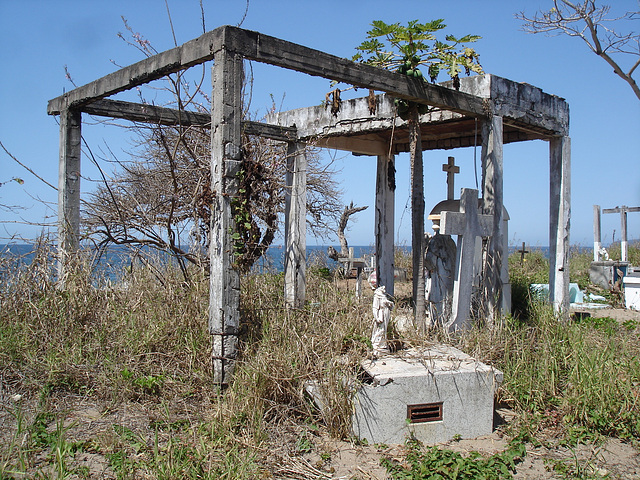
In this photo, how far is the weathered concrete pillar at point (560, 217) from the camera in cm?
856

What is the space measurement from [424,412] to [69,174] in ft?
17.6

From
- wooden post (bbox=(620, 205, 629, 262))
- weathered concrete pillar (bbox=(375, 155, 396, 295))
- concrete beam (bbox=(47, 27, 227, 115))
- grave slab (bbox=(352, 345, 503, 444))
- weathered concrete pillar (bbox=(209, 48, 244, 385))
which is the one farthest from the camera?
wooden post (bbox=(620, 205, 629, 262))

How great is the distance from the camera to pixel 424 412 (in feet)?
15.8

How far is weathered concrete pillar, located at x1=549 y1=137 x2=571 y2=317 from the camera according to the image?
856 cm

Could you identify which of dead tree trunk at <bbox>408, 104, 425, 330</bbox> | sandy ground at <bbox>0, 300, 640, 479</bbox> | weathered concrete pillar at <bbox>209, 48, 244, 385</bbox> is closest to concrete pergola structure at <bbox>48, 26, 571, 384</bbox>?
weathered concrete pillar at <bbox>209, 48, 244, 385</bbox>

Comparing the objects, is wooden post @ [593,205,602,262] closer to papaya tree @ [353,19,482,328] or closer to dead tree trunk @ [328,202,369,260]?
dead tree trunk @ [328,202,369,260]

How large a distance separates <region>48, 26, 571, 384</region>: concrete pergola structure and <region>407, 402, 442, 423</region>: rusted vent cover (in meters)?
1.68

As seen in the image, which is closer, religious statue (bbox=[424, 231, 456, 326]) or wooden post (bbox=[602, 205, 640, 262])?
religious statue (bbox=[424, 231, 456, 326])

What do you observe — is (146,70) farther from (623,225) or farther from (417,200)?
(623,225)

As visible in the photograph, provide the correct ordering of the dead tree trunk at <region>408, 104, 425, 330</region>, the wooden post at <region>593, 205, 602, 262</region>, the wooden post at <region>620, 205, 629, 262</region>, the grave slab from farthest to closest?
1. the wooden post at <region>593, 205, 602, 262</region>
2. the wooden post at <region>620, 205, 629, 262</region>
3. the dead tree trunk at <region>408, 104, 425, 330</region>
4. the grave slab

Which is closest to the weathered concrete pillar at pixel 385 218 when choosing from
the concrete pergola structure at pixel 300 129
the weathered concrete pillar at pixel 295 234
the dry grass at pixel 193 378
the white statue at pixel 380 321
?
the concrete pergola structure at pixel 300 129

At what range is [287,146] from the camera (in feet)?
28.9

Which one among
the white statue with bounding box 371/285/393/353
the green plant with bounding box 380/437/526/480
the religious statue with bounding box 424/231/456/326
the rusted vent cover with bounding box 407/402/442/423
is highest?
the religious statue with bounding box 424/231/456/326

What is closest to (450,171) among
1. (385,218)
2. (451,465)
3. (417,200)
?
(385,218)
